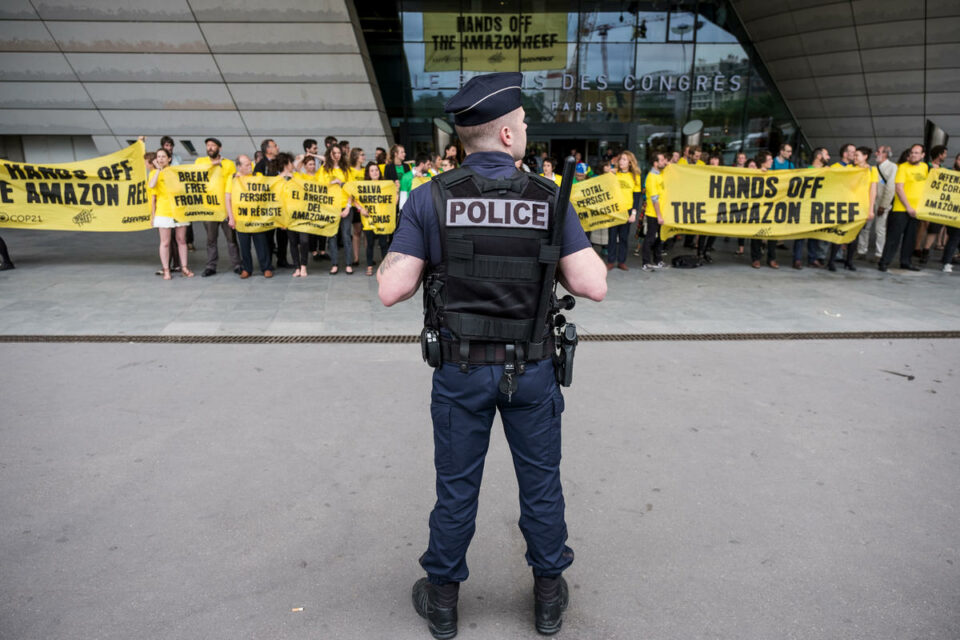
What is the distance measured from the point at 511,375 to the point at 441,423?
32cm

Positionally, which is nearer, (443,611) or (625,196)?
(443,611)

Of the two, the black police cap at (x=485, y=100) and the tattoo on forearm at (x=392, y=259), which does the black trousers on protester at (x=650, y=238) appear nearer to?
the black police cap at (x=485, y=100)

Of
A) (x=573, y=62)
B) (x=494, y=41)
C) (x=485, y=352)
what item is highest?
(x=494, y=41)

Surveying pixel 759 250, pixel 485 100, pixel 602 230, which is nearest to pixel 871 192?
pixel 759 250

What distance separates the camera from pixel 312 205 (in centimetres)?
938

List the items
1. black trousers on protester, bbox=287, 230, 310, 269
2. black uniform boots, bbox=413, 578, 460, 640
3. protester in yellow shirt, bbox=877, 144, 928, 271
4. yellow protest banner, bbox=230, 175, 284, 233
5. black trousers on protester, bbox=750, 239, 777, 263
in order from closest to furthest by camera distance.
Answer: black uniform boots, bbox=413, 578, 460, 640 → yellow protest banner, bbox=230, 175, 284, 233 → protester in yellow shirt, bbox=877, 144, 928, 271 → black trousers on protester, bbox=287, 230, 310, 269 → black trousers on protester, bbox=750, 239, 777, 263

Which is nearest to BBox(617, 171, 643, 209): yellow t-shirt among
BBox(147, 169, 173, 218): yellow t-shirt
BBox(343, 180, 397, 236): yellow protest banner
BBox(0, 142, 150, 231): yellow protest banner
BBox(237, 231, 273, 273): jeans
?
BBox(343, 180, 397, 236): yellow protest banner

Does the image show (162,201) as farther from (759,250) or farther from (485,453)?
(759,250)

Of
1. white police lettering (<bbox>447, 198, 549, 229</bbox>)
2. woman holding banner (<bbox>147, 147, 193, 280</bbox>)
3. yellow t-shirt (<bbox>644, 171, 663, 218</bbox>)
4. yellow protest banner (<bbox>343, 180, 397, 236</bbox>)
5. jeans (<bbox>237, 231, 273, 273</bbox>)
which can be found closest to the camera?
white police lettering (<bbox>447, 198, 549, 229</bbox>)

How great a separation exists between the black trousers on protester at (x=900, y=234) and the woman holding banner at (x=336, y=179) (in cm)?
821

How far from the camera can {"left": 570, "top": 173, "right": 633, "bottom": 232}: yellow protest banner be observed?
9.66 meters

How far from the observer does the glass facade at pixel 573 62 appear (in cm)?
1938

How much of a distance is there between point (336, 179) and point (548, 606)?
8207 millimetres

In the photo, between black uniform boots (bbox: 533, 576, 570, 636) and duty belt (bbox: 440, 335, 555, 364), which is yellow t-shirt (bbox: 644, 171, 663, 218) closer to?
duty belt (bbox: 440, 335, 555, 364)
